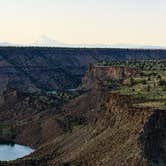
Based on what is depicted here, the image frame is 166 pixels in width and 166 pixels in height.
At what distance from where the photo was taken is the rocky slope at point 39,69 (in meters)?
166

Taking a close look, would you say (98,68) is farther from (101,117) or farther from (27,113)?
(101,117)

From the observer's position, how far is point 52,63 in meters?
187

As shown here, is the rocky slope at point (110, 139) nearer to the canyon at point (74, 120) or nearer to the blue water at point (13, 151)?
the canyon at point (74, 120)

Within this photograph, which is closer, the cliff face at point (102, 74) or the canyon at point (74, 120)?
the canyon at point (74, 120)

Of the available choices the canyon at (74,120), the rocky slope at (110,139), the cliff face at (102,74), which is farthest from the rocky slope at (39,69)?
the rocky slope at (110,139)

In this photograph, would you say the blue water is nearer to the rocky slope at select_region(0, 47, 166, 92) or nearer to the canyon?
the canyon

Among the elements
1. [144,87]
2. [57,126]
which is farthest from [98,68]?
[144,87]

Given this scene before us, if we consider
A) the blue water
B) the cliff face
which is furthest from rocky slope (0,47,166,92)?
the blue water

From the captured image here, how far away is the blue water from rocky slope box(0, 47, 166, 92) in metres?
61.7

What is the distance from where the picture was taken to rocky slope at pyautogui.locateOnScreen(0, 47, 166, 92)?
166 meters

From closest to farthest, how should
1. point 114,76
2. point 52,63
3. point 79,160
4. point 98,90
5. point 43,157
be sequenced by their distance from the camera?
point 79,160 → point 43,157 → point 98,90 → point 114,76 → point 52,63

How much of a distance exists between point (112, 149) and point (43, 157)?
12983 mm

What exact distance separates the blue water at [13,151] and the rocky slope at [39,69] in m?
61.7

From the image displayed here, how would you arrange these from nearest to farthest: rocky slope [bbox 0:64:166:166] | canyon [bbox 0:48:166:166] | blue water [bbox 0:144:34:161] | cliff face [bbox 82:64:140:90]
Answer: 1. rocky slope [bbox 0:64:166:166]
2. canyon [bbox 0:48:166:166]
3. blue water [bbox 0:144:34:161]
4. cliff face [bbox 82:64:140:90]
